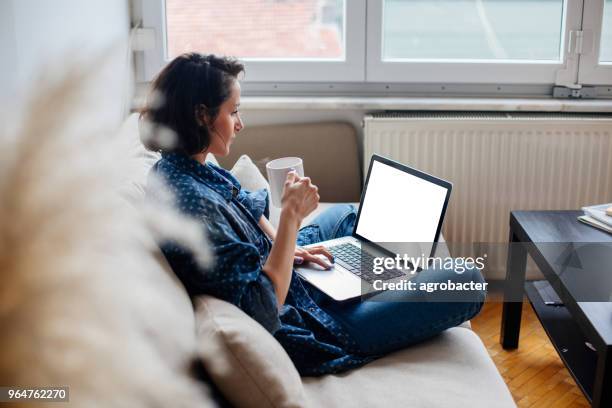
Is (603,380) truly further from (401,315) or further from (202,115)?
(202,115)

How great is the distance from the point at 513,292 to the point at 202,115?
4.17 feet

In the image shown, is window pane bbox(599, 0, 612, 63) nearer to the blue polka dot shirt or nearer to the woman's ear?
the blue polka dot shirt

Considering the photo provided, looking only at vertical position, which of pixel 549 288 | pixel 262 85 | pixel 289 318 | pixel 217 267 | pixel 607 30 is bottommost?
pixel 549 288

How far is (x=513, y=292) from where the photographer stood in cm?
226

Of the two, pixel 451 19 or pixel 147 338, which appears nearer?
pixel 147 338

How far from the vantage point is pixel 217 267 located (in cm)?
127

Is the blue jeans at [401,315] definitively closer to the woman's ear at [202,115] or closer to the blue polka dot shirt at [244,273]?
the blue polka dot shirt at [244,273]

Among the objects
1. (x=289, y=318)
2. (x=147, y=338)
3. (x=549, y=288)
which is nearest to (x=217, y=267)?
(x=289, y=318)

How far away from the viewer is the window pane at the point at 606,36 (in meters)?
2.60

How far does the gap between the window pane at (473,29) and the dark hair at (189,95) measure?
1.30 metres

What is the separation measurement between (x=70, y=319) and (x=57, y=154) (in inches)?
2.7

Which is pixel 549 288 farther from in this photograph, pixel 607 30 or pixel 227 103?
pixel 227 103

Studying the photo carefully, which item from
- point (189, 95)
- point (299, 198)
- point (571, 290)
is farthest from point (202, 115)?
point (571, 290)

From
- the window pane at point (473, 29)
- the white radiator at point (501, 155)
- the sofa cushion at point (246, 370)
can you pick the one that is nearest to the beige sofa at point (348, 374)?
the sofa cushion at point (246, 370)
